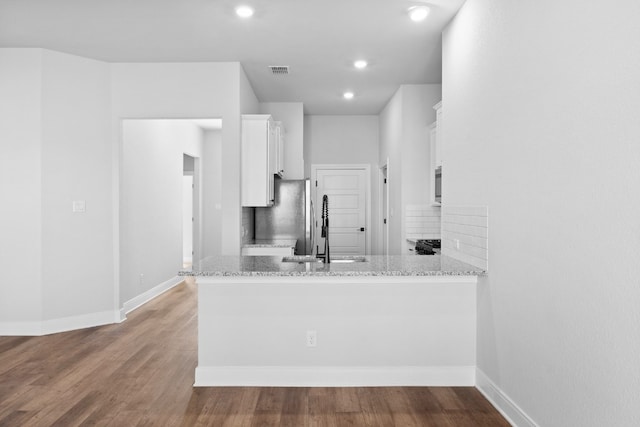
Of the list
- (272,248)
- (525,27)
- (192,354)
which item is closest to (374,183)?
(272,248)

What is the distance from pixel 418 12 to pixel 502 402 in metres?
2.75

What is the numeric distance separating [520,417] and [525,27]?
6.71ft

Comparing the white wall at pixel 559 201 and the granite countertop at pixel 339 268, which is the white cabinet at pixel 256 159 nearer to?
the granite countertop at pixel 339 268

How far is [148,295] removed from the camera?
5.39 m

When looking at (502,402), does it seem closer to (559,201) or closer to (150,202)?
(559,201)

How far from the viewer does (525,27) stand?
85.6 inches

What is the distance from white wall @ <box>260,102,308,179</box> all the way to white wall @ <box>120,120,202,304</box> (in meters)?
1.46

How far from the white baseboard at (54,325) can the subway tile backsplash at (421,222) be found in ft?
11.5

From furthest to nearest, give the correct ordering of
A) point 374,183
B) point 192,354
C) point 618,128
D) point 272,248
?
1. point 374,183
2. point 272,248
3. point 192,354
4. point 618,128

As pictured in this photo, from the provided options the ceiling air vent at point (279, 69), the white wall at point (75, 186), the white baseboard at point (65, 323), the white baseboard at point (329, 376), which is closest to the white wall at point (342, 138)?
the ceiling air vent at point (279, 69)

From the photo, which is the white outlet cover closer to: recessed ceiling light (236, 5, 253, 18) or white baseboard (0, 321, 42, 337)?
white baseboard (0, 321, 42, 337)

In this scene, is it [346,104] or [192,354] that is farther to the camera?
[346,104]

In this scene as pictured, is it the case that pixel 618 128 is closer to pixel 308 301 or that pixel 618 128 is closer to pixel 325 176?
pixel 308 301

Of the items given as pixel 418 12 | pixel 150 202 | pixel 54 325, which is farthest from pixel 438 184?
pixel 54 325
